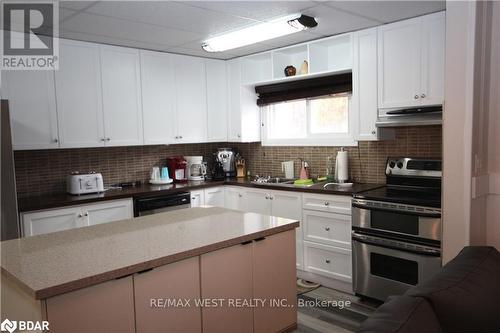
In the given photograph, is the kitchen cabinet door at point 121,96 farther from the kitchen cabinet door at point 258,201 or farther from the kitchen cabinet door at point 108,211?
the kitchen cabinet door at point 258,201

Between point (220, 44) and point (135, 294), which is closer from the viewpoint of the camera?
point (135, 294)

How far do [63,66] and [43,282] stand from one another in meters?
2.61

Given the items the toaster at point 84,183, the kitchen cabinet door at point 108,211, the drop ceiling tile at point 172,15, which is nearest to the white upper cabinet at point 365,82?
the drop ceiling tile at point 172,15

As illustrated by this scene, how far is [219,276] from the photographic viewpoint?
207 cm

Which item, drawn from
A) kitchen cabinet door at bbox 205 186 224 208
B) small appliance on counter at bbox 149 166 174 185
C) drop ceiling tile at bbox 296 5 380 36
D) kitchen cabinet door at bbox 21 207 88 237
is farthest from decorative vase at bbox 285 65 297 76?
kitchen cabinet door at bbox 21 207 88 237

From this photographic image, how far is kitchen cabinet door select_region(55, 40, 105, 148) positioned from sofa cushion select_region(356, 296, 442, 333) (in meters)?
3.19

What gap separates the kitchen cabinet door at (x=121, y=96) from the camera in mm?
3873

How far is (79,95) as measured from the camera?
3.68m

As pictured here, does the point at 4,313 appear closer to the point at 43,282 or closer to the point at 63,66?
the point at 43,282

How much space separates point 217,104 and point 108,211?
6.11ft

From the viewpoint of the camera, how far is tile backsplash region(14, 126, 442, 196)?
11.8 ft

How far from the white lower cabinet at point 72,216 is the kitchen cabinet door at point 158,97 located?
834 mm

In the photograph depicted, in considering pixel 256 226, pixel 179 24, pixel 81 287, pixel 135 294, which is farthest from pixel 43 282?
pixel 179 24

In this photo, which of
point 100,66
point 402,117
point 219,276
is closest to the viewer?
point 219,276
